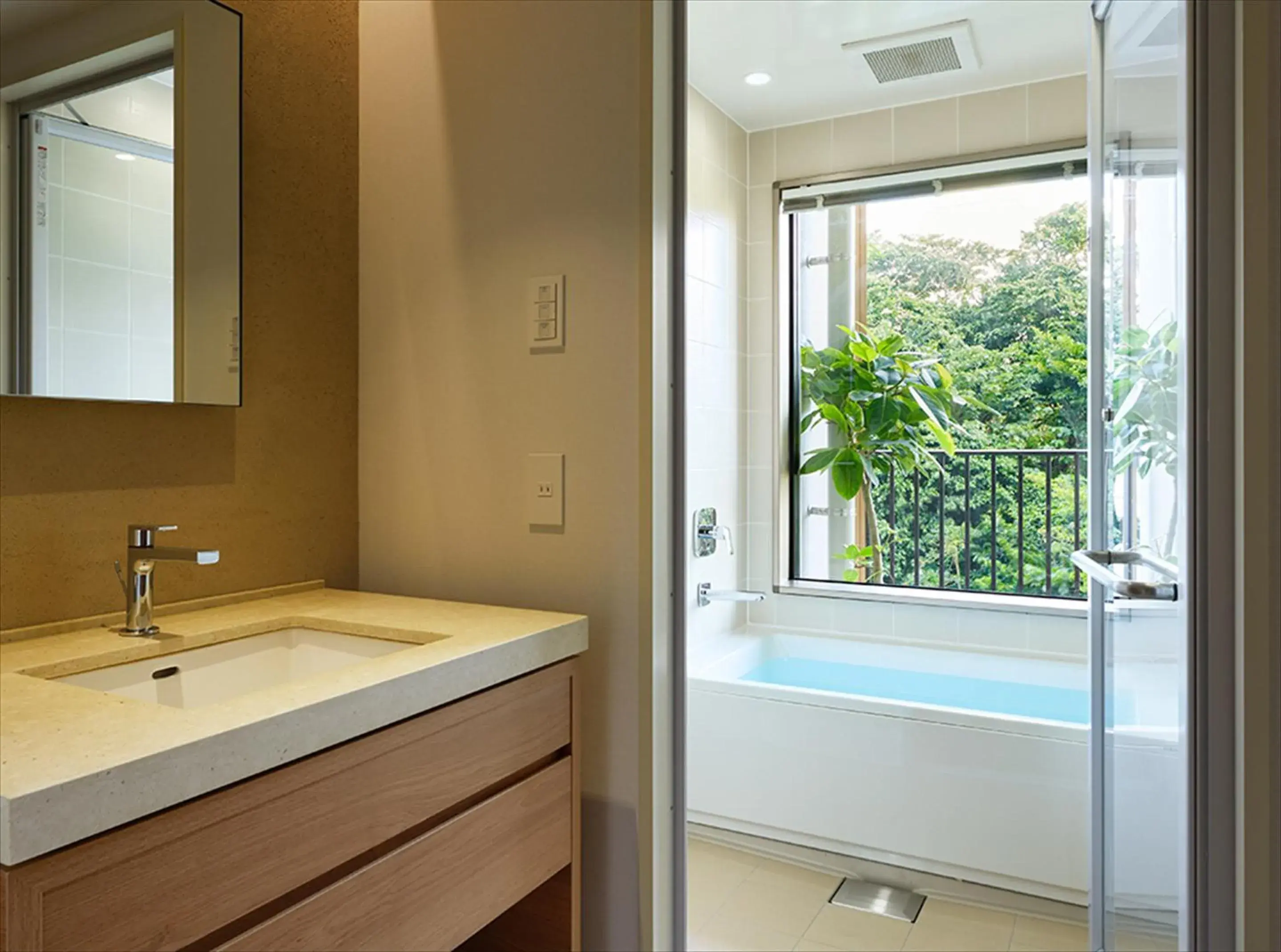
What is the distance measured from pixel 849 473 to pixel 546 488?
2049 mm

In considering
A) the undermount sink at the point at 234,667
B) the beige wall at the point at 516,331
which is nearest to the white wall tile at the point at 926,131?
the beige wall at the point at 516,331

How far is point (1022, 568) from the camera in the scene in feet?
10.3

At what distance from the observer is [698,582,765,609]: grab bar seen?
2.72 metres

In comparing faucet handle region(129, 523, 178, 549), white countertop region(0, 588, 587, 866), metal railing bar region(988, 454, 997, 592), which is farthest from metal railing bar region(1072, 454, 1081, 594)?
faucet handle region(129, 523, 178, 549)

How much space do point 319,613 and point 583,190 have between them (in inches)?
34.3

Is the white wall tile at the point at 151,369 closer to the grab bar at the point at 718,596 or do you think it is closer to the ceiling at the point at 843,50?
the grab bar at the point at 718,596

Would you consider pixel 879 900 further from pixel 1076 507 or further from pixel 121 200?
pixel 121 200

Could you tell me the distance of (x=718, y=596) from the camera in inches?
106

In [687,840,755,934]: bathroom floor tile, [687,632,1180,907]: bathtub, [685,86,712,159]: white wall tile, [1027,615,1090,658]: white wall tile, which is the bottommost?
[687,840,755,934]: bathroom floor tile

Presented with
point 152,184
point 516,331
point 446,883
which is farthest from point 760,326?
point 446,883

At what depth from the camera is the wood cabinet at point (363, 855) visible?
71cm

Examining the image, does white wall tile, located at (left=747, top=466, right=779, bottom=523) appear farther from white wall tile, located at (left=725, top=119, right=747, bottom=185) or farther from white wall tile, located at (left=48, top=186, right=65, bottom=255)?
white wall tile, located at (left=48, top=186, right=65, bottom=255)

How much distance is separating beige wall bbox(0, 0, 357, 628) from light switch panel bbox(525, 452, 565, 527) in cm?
45

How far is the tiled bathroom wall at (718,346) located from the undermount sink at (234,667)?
154cm
